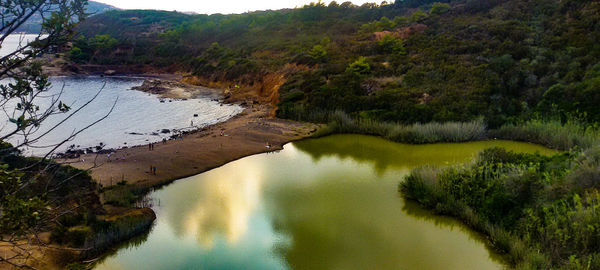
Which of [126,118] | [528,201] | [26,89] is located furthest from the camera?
[126,118]

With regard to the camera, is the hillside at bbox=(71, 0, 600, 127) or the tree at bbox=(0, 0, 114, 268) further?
the hillside at bbox=(71, 0, 600, 127)

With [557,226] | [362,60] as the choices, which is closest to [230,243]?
[557,226]

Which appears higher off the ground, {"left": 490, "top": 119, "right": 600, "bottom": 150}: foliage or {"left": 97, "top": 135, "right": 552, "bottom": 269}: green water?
{"left": 490, "top": 119, "right": 600, "bottom": 150}: foliage

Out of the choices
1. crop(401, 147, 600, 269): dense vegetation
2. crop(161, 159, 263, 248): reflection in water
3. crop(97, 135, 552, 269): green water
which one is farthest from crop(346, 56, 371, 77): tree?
crop(401, 147, 600, 269): dense vegetation

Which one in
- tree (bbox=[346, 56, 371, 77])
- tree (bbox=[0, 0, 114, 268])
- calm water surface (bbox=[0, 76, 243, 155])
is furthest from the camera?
tree (bbox=[346, 56, 371, 77])

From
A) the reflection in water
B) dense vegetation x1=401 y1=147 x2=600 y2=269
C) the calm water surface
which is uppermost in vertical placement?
dense vegetation x1=401 y1=147 x2=600 y2=269

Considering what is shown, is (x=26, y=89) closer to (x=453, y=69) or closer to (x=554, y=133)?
(x=554, y=133)

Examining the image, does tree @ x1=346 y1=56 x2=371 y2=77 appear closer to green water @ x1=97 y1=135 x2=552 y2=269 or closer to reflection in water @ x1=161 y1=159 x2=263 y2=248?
green water @ x1=97 y1=135 x2=552 y2=269

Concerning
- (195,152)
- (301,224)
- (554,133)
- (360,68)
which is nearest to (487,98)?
(554,133)
